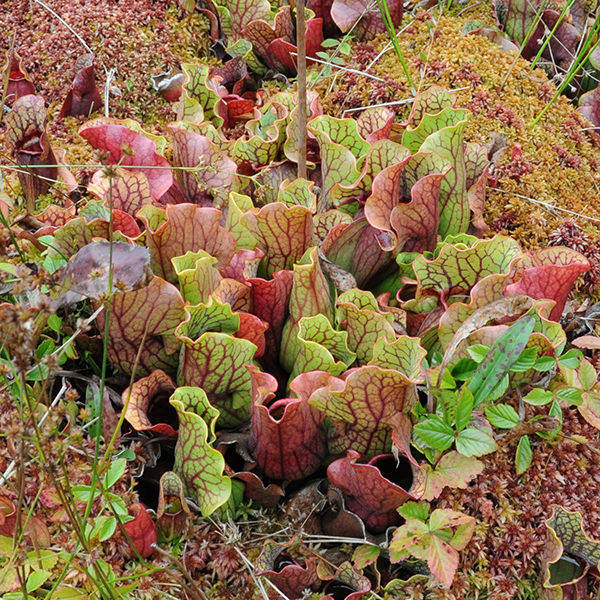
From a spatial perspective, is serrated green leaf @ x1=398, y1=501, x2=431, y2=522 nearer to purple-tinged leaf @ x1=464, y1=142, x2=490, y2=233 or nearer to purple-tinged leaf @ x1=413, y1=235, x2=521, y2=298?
purple-tinged leaf @ x1=413, y1=235, x2=521, y2=298

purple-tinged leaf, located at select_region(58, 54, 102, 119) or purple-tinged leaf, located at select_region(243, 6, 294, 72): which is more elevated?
purple-tinged leaf, located at select_region(243, 6, 294, 72)

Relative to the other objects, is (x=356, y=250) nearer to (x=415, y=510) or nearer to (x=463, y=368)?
(x=463, y=368)

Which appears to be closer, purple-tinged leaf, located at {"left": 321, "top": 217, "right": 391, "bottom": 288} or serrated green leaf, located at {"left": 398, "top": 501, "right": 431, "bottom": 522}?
serrated green leaf, located at {"left": 398, "top": 501, "right": 431, "bottom": 522}

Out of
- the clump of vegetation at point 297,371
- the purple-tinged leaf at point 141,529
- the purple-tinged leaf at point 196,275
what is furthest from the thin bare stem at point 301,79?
the purple-tinged leaf at point 141,529

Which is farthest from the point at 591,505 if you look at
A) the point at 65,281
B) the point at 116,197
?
the point at 116,197

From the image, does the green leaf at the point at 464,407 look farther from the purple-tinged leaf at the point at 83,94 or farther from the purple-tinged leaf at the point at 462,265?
the purple-tinged leaf at the point at 83,94

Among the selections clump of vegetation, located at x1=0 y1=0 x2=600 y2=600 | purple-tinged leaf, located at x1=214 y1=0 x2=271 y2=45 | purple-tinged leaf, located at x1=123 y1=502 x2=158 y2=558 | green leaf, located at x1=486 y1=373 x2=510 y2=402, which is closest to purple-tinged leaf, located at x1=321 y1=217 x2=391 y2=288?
clump of vegetation, located at x1=0 y1=0 x2=600 y2=600

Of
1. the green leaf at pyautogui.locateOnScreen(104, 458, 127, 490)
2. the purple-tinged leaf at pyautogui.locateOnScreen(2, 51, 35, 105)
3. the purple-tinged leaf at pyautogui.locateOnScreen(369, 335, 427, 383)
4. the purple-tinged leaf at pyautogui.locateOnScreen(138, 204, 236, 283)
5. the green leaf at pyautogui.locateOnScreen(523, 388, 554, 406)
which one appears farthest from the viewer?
the purple-tinged leaf at pyautogui.locateOnScreen(2, 51, 35, 105)
